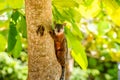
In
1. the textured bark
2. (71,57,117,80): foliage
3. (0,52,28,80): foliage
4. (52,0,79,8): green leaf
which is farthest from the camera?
(71,57,117,80): foliage

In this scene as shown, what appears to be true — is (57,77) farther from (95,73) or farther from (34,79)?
(95,73)

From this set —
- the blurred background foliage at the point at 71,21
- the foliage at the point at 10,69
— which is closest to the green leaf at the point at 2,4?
the blurred background foliage at the point at 71,21

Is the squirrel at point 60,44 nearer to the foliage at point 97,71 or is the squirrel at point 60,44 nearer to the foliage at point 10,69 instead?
the foliage at point 10,69

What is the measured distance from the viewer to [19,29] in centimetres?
65

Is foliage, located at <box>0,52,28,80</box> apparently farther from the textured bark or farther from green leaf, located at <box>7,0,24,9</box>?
the textured bark

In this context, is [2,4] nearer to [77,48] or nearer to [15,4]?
[15,4]

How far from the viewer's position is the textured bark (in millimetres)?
495

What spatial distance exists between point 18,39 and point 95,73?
119 inches

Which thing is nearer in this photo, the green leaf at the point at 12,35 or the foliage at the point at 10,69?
the green leaf at the point at 12,35

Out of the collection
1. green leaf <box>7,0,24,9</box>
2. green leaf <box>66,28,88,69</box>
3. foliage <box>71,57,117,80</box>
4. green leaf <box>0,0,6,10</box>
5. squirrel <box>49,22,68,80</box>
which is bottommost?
foliage <box>71,57,117,80</box>

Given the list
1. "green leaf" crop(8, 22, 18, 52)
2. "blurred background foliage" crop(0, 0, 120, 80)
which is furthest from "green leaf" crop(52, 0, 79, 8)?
"green leaf" crop(8, 22, 18, 52)

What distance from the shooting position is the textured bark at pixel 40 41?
495 mm

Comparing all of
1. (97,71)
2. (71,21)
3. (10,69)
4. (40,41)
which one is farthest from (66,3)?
(97,71)

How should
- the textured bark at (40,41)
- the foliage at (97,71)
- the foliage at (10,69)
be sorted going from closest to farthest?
the textured bark at (40,41)
the foliage at (10,69)
the foliage at (97,71)
